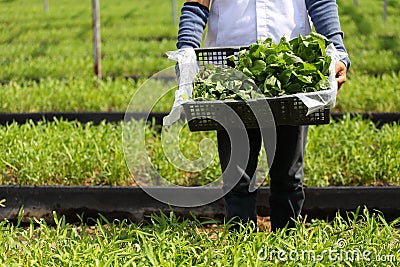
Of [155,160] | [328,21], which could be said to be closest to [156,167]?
[155,160]

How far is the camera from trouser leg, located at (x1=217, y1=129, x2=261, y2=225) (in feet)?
9.45

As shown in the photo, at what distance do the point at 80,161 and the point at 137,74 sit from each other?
4086mm

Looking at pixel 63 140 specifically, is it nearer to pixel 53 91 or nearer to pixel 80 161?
pixel 80 161

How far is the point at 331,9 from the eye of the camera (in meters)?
2.80

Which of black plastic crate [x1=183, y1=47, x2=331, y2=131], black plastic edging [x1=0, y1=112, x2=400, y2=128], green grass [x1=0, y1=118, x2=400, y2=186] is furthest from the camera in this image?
black plastic edging [x1=0, y1=112, x2=400, y2=128]

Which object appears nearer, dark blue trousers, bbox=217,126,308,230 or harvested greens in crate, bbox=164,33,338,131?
harvested greens in crate, bbox=164,33,338,131

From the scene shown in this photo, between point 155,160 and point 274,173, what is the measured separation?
1390mm

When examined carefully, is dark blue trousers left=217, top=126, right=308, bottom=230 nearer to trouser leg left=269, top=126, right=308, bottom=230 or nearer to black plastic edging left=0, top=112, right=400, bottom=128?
trouser leg left=269, top=126, right=308, bottom=230

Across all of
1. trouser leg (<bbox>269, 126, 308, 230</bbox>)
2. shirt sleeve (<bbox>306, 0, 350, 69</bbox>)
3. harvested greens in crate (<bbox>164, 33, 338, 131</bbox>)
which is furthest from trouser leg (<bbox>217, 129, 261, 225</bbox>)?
shirt sleeve (<bbox>306, 0, 350, 69</bbox>)

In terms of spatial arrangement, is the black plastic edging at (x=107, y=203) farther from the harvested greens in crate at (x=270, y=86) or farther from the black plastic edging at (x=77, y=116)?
the black plastic edging at (x=77, y=116)

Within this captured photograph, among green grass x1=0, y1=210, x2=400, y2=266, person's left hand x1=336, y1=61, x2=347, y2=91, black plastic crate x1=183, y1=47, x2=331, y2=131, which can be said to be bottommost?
green grass x1=0, y1=210, x2=400, y2=266

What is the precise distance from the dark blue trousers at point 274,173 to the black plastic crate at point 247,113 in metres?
0.31

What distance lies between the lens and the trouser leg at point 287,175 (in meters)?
2.94

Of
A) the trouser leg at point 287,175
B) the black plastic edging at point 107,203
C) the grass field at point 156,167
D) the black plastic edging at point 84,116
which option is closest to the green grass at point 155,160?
the grass field at point 156,167
